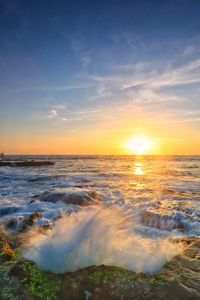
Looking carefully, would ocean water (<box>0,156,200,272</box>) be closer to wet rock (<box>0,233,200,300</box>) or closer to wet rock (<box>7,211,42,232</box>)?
wet rock (<box>7,211,42,232</box>)

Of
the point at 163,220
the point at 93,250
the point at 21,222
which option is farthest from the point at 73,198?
the point at 93,250

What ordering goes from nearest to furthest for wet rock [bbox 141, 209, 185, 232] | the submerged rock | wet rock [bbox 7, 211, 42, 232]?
wet rock [bbox 7, 211, 42, 232], wet rock [bbox 141, 209, 185, 232], the submerged rock

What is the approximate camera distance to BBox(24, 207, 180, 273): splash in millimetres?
4719

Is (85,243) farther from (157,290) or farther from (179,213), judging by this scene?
(179,213)

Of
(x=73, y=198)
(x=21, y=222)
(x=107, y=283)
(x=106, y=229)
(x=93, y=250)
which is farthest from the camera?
(x=73, y=198)

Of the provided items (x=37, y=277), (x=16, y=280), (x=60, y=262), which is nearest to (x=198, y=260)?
(x=60, y=262)

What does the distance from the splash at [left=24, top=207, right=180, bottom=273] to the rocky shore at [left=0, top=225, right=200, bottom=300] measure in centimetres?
19

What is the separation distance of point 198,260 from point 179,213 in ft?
15.7

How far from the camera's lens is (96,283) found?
165 inches

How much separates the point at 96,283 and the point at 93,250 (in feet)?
3.23

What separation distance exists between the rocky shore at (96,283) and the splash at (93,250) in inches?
7.4

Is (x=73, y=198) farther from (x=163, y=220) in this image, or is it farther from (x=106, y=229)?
(x=106, y=229)

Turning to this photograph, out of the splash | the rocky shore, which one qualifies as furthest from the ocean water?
the rocky shore

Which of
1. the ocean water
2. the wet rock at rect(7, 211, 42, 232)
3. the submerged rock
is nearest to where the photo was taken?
the ocean water
